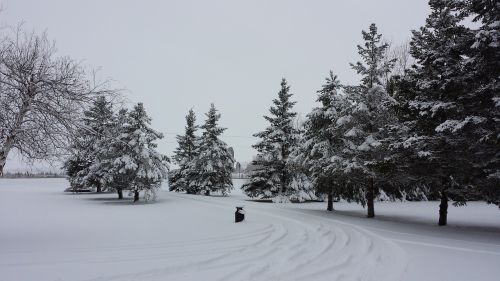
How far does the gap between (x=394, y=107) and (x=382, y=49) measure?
5.37 metres

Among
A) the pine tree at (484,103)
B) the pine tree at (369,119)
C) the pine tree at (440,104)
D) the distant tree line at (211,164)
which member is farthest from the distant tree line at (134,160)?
the pine tree at (484,103)

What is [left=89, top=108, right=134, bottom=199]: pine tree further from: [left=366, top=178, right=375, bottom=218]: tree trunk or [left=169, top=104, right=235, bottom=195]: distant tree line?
[left=366, top=178, right=375, bottom=218]: tree trunk

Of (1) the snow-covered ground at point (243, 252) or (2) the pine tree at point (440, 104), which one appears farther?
(2) the pine tree at point (440, 104)

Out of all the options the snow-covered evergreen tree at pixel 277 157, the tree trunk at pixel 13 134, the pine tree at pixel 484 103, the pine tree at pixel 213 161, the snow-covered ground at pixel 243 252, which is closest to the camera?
the snow-covered ground at pixel 243 252

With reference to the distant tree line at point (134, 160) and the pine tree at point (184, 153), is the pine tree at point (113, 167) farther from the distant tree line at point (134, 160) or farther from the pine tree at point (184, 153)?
the pine tree at point (184, 153)

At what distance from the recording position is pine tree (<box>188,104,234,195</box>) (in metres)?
40.2

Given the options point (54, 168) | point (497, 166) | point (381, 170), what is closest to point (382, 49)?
point (381, 170)

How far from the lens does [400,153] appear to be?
52.9 feet

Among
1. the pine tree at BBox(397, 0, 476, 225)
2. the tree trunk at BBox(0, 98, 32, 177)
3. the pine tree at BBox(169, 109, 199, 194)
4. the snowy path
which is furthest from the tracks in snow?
the pine tree at BBox(169, 109, 199, 194)

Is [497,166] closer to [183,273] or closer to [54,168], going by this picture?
[183,273]

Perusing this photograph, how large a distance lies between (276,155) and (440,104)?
19819 millimetres

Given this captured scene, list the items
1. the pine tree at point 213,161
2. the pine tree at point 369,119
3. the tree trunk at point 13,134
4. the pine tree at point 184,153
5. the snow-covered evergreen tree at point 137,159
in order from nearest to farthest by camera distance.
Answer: the tree trunk at point 13,134 → the pine tree at point 369,119 → the snow-covered evergreen tree at point 137,159 → the pine tree at point 213,161 → the pine tree at point 184,153

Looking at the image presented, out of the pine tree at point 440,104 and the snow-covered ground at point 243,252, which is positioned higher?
the pine tree at point 440,104

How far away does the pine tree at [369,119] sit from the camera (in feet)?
65.9
